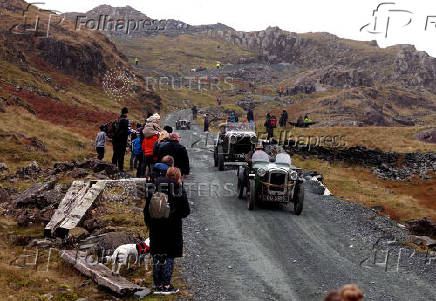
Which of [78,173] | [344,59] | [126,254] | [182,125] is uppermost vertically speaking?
[344,59]

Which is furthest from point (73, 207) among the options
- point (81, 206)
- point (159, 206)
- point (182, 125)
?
point (182, 125)

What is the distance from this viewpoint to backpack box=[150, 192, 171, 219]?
7.04 m

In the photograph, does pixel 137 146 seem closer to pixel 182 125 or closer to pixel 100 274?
pixel 100 274

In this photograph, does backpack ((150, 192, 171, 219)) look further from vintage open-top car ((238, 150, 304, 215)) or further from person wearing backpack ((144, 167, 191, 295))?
vintage open-top car ((238, 150, 304, 215))

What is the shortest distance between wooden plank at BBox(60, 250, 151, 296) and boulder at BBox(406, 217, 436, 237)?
995 cm

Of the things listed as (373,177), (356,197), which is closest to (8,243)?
(356,197)

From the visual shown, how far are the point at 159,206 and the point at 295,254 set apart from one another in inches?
183

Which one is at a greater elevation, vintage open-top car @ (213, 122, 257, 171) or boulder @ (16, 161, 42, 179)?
vintage open-top car @ (213, 122, 257, 171)

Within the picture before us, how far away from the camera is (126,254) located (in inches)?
335

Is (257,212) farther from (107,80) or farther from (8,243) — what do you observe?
(107,80)

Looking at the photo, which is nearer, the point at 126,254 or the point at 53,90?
the point at 126,254

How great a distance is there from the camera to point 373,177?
2997 cm

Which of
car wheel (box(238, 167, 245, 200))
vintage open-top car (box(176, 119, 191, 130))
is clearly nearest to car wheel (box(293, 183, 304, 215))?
car wheel (box(238, 167, 245, 200))

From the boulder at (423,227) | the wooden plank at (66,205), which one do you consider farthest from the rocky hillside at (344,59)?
the wooden plank at (66,205)
